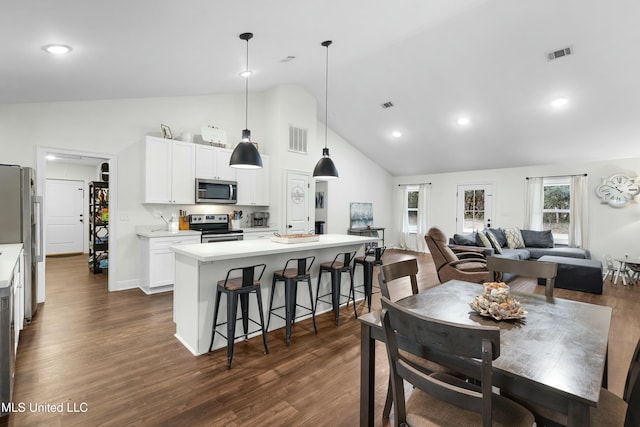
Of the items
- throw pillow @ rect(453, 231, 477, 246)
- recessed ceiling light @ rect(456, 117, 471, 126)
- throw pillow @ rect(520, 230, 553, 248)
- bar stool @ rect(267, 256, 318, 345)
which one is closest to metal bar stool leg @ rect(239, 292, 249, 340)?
bar stool @ rect(267, 256, 318, 345)

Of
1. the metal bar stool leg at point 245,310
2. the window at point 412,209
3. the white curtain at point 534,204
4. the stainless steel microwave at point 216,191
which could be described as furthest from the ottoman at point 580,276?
the stainless steel microwave at point 216,191

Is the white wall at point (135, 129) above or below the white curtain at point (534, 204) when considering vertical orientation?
above

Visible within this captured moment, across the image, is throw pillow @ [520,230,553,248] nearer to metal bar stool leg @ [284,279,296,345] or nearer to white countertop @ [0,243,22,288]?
metal bar stool leg @ [284,279,296,345]

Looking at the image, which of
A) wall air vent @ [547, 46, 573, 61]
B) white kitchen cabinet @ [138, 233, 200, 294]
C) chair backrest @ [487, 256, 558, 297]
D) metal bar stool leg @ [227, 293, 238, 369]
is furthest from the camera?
white kitchen cabinet @ [138, 233, 200, 294]

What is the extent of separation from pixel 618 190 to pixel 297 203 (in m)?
6.53

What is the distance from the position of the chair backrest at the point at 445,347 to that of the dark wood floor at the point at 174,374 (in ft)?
3.10

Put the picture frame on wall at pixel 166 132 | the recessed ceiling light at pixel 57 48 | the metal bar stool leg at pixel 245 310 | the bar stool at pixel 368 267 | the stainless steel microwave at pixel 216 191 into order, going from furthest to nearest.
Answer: the stainless steel microwave at pixel 216 191 → the picture frame on wall at pixel 166 132 → the bar stool at pixel 368 267 → the metal bar stool leg at pixel 245 310 → the recessed ceiling light at pixel 57 48

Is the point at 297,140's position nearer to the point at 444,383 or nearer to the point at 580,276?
the point at 580,276

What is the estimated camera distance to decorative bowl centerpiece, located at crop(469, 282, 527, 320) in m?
1.63

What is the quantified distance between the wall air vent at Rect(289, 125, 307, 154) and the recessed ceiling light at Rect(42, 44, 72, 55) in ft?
12.9

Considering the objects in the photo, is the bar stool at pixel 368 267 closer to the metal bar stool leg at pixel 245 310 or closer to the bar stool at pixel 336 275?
the bar stool at pixel 336 275

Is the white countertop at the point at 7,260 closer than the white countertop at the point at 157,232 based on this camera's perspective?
Answer: Yes

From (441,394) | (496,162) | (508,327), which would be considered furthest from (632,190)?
(441,394)

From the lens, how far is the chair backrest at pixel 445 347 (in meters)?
1.04
